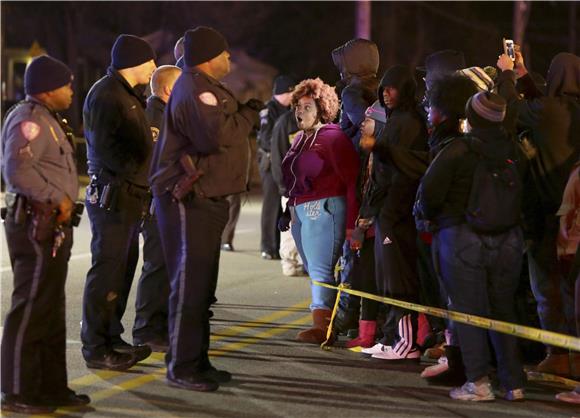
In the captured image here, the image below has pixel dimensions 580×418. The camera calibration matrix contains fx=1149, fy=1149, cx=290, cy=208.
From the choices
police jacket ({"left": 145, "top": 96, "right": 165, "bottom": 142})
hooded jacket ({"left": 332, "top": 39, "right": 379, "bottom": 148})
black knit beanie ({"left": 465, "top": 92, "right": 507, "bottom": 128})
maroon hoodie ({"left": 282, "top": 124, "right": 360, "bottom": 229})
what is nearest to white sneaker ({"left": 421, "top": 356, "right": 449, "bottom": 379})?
maroon hoodie ({"left": 282, "top": 124, "right": 360, "bottom": 229})

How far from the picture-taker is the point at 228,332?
916 centimetres

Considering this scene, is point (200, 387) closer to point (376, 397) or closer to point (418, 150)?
point (376, 397)

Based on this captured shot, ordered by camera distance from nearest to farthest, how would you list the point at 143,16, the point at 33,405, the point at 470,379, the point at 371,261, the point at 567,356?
the point at 33,405, the point at 470,379, the point at 567,356, the point at 371,261, the point at 143,16

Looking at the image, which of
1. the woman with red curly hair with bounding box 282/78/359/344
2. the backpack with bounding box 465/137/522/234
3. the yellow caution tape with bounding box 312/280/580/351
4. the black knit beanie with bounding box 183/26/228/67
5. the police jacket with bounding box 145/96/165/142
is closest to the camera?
the yellow caution tape with bounding box 312/280/580/351

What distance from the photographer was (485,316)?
695 centimetres

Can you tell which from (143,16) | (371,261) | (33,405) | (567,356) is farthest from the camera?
(143,16)

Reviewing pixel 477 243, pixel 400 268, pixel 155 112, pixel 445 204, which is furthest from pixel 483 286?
pixel 155 112

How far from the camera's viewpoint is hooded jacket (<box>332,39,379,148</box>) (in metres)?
8.87

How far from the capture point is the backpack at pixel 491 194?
267 inches

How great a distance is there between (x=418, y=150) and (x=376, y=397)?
1.86 metres

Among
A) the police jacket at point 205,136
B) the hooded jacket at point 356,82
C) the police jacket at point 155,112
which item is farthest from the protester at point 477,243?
the police jacket at point 155,112

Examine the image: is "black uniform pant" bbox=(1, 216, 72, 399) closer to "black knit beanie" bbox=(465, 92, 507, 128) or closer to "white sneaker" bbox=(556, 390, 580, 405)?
"black knit beanie" bbox=(465, 92, 507, 128)

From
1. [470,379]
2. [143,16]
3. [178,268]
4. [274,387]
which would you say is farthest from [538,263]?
[143,16]

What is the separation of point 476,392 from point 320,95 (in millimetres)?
2854
